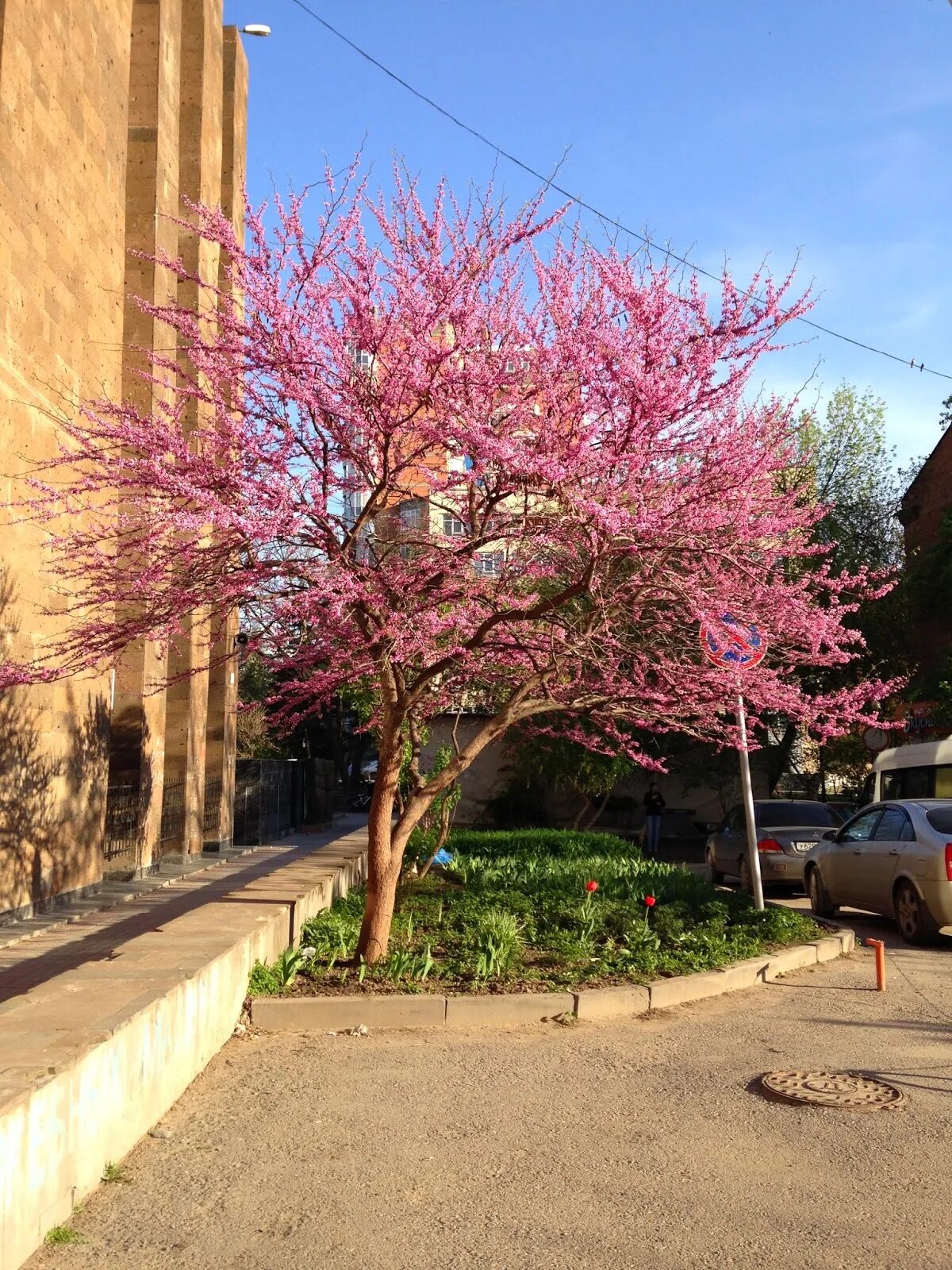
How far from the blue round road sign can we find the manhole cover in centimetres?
282

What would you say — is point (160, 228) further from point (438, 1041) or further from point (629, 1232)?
point (629, 1232)

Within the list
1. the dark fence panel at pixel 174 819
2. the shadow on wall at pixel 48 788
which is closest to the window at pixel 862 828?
the shadow on wall at pixel 48 788

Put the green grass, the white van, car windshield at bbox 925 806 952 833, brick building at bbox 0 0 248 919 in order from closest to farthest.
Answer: the green grass
brick building at bbox 0 0 248 919
car windshield at bbox 925 806 952 833
the white van

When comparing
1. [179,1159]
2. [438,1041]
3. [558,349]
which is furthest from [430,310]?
[179,1159]

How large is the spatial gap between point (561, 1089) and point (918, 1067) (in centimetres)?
209

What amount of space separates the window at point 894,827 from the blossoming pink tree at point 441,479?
433cm

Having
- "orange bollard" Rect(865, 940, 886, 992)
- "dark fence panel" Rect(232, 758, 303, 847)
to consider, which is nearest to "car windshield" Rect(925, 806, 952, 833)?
"orange bollard" Rect(865, 940, 886, 992)

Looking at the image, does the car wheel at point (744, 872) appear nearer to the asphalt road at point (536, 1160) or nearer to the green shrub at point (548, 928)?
the green shrub at point (548, 928)

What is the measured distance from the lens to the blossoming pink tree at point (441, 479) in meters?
7.87

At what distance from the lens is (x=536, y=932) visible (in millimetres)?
10375

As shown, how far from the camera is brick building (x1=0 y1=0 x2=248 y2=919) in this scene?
37.5 feet

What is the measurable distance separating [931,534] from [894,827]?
2410 cm

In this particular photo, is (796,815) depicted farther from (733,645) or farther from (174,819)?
(733,645)

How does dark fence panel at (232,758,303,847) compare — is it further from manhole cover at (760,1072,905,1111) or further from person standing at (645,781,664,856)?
manhole cover at (760,1072,905,1111)
